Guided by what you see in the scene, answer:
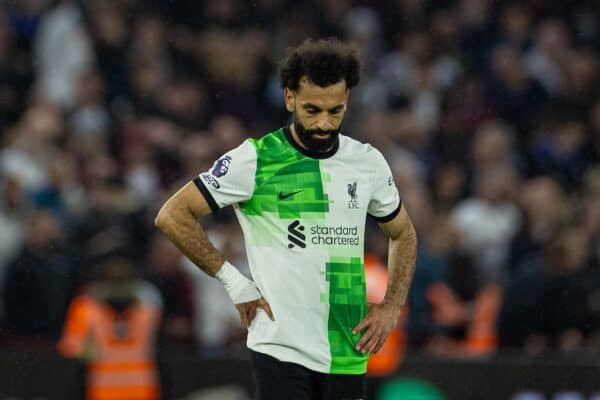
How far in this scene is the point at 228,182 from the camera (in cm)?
638

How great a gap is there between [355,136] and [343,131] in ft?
0.75

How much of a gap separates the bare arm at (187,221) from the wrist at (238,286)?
Result: 4.5 inches

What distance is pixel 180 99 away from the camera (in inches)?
521

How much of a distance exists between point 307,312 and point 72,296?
4.99 metres

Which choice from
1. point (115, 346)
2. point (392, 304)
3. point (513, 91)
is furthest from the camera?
point (513, 91)

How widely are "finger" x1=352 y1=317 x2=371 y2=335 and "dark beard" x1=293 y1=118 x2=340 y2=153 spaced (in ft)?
2.45

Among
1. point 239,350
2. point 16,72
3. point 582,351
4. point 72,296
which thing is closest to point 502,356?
point 582,351

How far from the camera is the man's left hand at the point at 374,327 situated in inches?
255

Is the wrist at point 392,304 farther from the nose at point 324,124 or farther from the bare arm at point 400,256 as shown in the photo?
the nose at point 324,124

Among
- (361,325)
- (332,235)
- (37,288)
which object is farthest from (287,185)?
(37,288)

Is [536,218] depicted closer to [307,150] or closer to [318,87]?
[307,150]

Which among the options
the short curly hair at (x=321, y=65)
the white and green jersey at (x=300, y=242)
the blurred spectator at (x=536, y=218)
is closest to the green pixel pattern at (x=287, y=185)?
the white and green jersey at (x=300, y=242)

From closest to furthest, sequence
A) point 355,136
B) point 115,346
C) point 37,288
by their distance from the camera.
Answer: point 115,346
point 37,288
point 355,136

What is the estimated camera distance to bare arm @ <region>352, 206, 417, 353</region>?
21.3 ft
